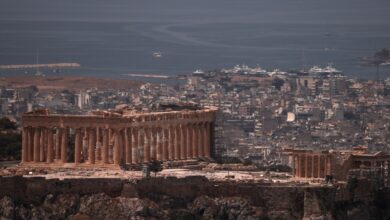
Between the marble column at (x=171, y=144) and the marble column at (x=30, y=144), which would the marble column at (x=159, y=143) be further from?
the marble column at (x=30, y=144)

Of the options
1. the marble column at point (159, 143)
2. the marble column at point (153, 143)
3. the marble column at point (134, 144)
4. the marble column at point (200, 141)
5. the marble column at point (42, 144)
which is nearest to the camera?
the marble column at point (134, 144)

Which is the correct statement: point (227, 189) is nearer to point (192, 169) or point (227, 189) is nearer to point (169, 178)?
point (169, 178)

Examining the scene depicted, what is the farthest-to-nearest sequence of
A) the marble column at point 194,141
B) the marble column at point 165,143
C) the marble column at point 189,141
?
the marble column at point 194,141 → the marble column at point 189,141 → the marble column at point 165,143

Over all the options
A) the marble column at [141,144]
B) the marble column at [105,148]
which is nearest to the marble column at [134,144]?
the marble column at [141,144]

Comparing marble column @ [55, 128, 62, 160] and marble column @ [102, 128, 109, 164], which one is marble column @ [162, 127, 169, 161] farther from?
marble column @ [55, 128, 62, 160]

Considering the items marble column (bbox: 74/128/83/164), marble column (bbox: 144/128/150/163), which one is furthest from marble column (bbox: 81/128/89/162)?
marble column (bbox: 144/128/150/163)

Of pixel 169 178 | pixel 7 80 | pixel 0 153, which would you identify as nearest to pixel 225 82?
pixel 7 80

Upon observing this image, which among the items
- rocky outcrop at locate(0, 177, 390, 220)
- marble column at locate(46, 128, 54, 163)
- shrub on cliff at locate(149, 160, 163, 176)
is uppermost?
marble column at locate(46, 128, 54, 163)

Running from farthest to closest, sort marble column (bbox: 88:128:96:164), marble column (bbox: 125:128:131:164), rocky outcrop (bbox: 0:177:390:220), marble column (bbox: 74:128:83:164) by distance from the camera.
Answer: marble column (bbox: 74:128:83:164) → marble column (bbox: 125:128:131:164) → marble column (bbox: 88:128:96:164) → rocky outcrop (bbox: 0:177:390:220)
